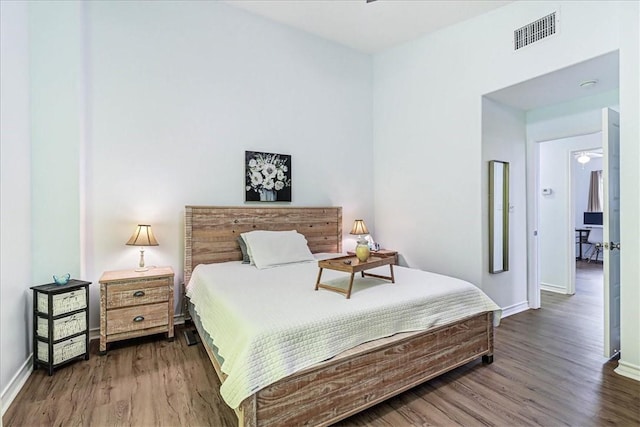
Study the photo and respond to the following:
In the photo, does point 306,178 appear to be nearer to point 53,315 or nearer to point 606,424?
point 53,315

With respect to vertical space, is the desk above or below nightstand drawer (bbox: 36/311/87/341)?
above

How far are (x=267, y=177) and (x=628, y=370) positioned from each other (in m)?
3.64

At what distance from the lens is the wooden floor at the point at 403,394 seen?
1879mm

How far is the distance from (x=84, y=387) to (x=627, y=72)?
453cm

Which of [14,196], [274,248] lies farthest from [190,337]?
[14,196]

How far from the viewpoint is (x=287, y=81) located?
4055 millimetres

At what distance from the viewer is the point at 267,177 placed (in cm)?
388

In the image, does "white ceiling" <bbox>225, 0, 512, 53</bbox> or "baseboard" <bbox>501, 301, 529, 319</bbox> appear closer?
"white ceiling" <bbox>225, 0, 512, 53</bbox>

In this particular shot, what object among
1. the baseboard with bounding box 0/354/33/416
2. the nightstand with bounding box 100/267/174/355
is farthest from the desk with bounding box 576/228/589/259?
the baseboard with bounding box 0/354/33/416

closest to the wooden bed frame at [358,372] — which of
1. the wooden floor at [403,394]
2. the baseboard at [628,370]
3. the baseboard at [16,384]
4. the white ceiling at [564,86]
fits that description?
the wooden floor at [403,394]

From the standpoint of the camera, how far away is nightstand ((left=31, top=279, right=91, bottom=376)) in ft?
7.73

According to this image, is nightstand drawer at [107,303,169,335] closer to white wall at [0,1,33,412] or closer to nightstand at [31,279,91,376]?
nightstand at [31,279,91,376]

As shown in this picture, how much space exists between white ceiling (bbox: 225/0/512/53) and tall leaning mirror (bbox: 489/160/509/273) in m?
1.68

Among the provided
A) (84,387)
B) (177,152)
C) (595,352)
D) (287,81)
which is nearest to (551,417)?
(595,352)
